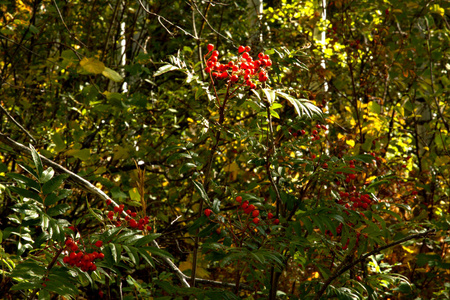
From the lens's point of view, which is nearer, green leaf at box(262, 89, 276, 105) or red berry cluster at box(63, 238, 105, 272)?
red berry cluster at box(63, 238, 105, 272)

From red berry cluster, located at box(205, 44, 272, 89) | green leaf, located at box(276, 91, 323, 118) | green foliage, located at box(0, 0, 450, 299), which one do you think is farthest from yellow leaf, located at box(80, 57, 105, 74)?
green leaf, located at box(276, 91, 323, 118)

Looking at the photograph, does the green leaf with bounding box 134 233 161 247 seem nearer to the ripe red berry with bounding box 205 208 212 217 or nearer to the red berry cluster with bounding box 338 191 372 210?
the ripe red berry with bounding box 205 208 212 217

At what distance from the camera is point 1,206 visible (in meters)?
2.87

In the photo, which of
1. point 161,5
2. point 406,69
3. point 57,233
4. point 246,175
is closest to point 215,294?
point 57,233

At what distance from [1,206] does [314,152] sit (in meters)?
1.95

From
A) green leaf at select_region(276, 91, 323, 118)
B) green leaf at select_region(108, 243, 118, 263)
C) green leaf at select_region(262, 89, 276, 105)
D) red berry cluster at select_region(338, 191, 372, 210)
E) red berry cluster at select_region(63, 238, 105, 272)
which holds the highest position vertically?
green leaf at select_region(262, 89, 276, 105)

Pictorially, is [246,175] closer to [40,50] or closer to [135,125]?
[135,125]

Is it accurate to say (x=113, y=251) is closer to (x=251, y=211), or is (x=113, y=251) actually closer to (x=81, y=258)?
(x=81, y=258)

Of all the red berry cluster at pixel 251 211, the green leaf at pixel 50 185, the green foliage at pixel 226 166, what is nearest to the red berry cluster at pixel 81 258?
the green foliage at pixel 226 166

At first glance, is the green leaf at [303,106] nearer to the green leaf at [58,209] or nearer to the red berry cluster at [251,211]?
the red berry cluster at [251,211]

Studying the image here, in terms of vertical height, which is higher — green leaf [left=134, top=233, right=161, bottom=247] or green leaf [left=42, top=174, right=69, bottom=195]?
green leaf [left=42, top=174, right=69, bottom=195]

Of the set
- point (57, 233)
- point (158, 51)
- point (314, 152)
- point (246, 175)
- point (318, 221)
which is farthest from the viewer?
→ point (158, 51)

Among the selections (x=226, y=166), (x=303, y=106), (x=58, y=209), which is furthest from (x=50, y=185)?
(x=226, y=166)

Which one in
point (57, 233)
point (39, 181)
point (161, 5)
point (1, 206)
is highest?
point (161, 5)
